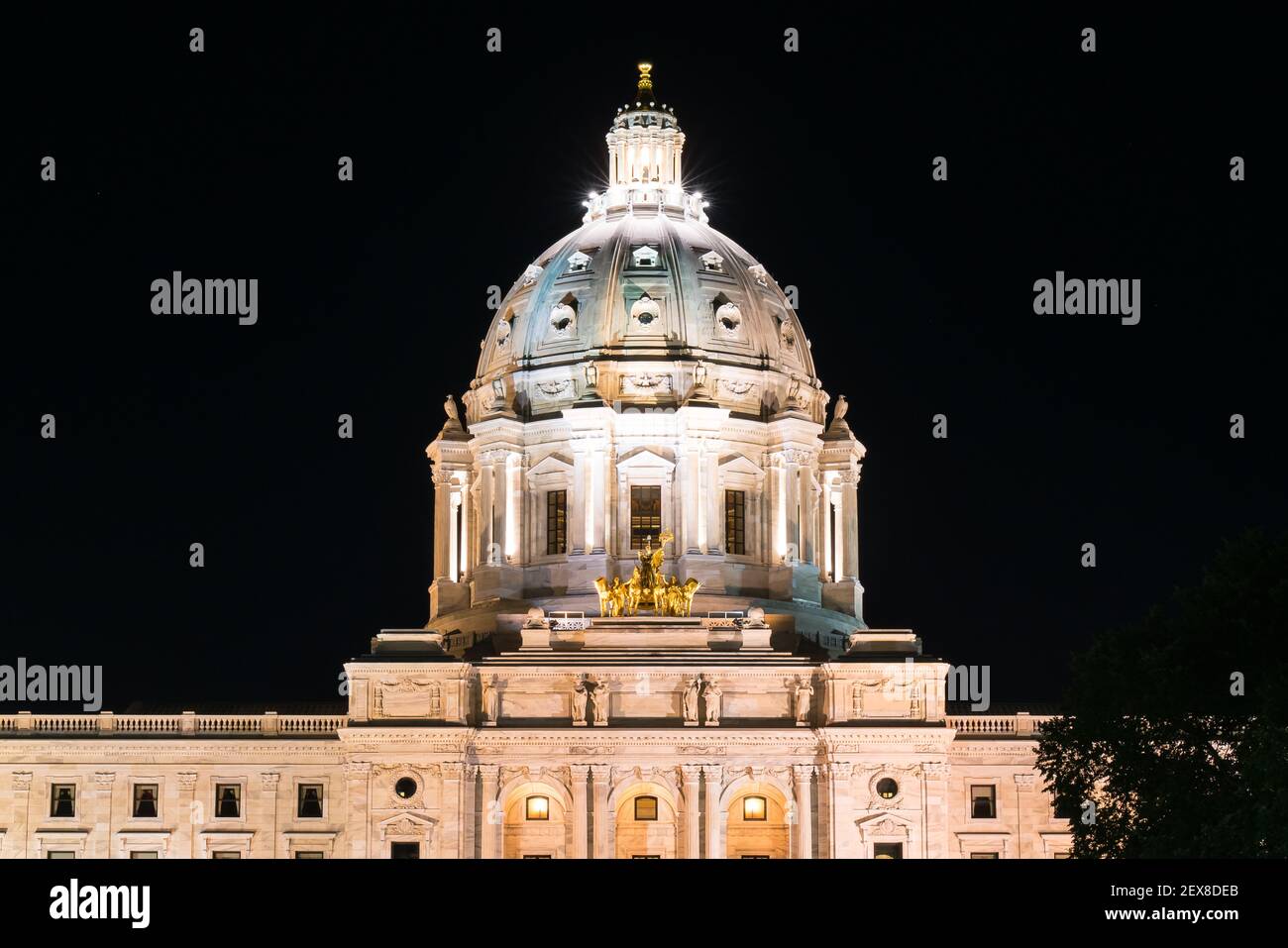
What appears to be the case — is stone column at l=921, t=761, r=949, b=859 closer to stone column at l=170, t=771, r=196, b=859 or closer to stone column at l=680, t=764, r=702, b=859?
stone column at l=680, t=764, r=702, b=859

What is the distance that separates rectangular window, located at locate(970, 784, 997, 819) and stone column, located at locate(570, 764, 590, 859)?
54.1 feet

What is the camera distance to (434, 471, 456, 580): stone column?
125250 millimetres

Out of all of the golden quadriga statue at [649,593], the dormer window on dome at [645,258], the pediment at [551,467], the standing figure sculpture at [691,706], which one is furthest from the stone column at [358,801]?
the dormer window on dome at [645,258]

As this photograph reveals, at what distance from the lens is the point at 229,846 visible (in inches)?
4360

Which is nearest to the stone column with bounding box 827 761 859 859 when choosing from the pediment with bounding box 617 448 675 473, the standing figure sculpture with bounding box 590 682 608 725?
the standing figure sculpture with bounding box 590 682 608 725

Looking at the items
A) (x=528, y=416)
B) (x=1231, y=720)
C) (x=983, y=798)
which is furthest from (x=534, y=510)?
(x=1231, y=720)

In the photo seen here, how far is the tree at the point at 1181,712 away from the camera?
72938 millimetres

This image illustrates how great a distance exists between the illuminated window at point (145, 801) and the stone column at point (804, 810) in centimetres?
2678

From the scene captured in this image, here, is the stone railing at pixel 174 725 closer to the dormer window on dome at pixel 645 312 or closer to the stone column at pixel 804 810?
the stone column at pixel 804 810

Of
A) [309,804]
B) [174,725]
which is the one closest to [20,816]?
[174,725]

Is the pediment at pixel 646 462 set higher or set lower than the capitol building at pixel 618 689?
higher

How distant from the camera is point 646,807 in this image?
355 ft
